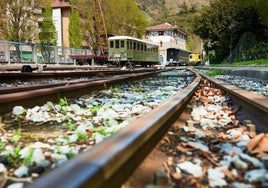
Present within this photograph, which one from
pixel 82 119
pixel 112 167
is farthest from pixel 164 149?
pixel 82 119

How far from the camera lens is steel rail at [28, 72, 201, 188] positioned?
128 cm

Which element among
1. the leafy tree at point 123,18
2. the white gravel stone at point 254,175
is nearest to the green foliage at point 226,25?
the leafy tree at point 123,18

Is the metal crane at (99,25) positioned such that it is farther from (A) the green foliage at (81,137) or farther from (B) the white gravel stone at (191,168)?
(B) the white gravel stone at (191,168)

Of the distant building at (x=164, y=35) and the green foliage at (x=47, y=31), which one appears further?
the distant building at (x=164, y=35)

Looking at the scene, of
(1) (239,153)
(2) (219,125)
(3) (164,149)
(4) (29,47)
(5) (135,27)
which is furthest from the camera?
(5) (135,27)

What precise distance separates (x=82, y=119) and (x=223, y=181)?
96.9 inches

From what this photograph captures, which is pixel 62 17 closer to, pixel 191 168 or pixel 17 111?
pixel 17 111

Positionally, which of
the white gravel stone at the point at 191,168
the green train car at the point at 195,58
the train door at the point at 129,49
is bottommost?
the green train car at the point at 195,58

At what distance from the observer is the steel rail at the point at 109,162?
1.28m

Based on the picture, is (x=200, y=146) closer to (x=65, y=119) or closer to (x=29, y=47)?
(x=65, y=119)

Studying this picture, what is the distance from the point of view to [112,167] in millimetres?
1545

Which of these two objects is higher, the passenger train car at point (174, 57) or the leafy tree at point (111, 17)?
the leafy tree at point (111, 17)

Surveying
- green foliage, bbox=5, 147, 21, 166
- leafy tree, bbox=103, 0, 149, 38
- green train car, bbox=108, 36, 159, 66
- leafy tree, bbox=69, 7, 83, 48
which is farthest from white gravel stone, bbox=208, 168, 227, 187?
leafy tree, bbox=69, 7, 83, 48

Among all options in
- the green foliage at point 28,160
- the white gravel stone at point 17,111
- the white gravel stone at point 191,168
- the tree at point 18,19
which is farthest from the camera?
the tree at point 18,19
